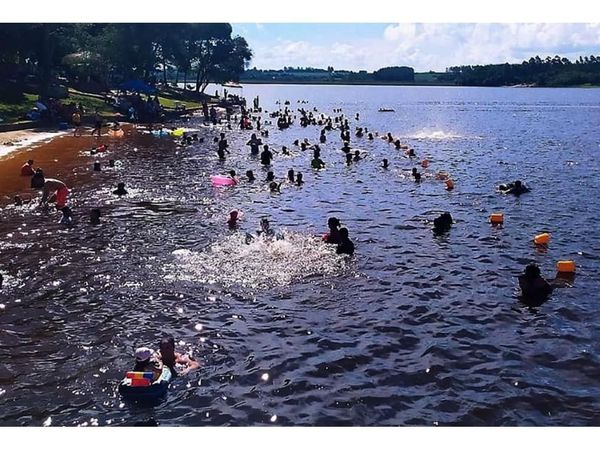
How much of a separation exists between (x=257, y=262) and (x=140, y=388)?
855cm

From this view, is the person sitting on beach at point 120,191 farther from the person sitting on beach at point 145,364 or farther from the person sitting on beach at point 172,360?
the person sitting on beach at point 145,364

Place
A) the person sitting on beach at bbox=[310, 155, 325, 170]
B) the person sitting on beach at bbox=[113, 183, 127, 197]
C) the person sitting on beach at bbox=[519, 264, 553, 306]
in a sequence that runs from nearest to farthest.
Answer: the person sitting on beach at bbox=[519, 264, 553, 306] → the person sitting on beach at bbox=[113, 183, 127, 197] → the person sitting on beach at bbox=[310, 155, 325, 170]

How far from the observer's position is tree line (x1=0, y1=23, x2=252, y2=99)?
203 ft

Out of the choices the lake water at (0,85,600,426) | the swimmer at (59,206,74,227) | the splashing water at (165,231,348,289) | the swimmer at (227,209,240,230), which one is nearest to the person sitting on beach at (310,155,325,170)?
the lake water at (0,85,600,426)

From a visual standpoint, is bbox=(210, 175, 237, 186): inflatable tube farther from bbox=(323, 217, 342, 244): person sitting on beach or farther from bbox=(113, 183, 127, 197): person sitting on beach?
bbox=(323, 217, 342, 244): person sitting on beach

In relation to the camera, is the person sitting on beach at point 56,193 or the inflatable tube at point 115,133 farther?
the inflatable tube at point 115,133

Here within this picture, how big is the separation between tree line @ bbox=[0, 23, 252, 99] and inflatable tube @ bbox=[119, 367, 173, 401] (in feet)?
171

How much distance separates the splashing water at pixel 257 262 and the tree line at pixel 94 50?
44038 millimetres

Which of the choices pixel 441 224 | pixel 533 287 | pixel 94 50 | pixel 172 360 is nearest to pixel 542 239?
pixel 441 224

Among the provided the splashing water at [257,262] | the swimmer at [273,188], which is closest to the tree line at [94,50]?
the swimmer at [273,188]

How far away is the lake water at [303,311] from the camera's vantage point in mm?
11008
